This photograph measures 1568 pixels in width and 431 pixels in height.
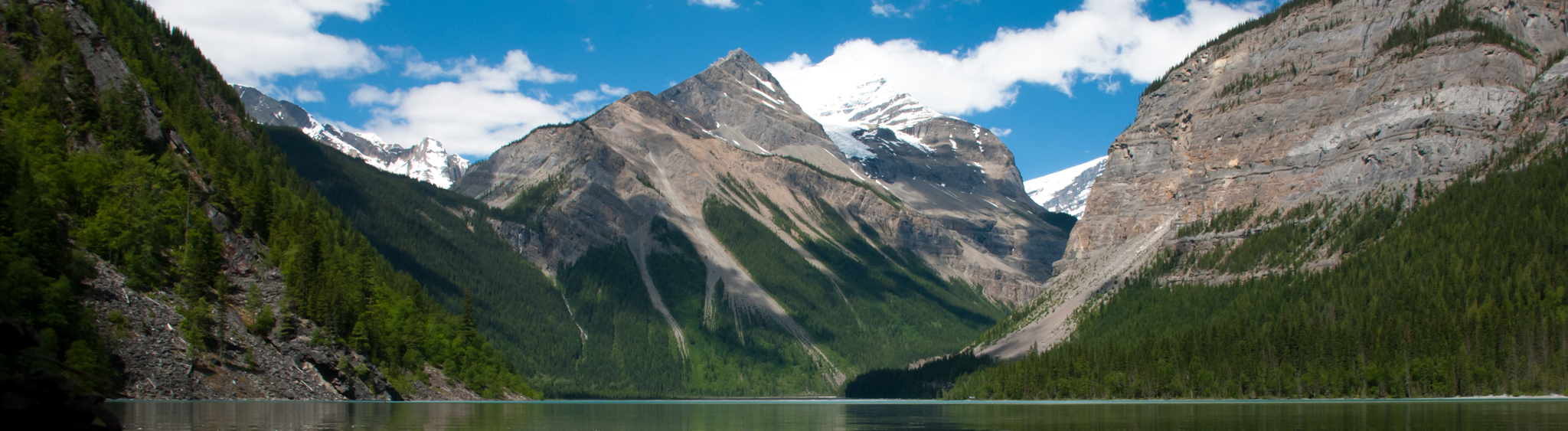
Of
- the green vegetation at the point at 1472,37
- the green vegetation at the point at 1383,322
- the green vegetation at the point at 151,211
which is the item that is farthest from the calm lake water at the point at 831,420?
the green vegetation at the point at 1472,37

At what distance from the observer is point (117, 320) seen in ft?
230

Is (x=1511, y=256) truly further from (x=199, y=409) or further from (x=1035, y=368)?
(x=199, y=409)

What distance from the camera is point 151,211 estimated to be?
83438 millimetres

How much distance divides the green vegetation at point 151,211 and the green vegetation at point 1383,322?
314ft

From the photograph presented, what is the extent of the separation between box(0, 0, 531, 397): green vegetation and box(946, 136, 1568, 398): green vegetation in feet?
314

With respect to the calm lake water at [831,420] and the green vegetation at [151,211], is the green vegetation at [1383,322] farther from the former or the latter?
the green vegetation at [151,211]

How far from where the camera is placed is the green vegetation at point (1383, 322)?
12031cm

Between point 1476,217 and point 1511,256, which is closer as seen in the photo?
point 1511,256

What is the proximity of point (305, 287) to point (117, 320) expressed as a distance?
26.5 m

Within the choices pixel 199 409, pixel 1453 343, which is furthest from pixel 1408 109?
pixel 199 409

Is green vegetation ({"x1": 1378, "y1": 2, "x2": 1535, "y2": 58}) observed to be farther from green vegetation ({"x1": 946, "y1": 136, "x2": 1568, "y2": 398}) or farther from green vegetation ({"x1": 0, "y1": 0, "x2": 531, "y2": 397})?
green vegetation ({"x1": 0, "y1": 0, "x2": 531, "y2": 397})

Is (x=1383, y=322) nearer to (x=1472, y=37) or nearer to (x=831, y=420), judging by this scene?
(x=831, y=420)

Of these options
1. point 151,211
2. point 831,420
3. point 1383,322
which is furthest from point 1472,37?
point 151,211

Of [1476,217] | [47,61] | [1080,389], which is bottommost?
[1080,389]
